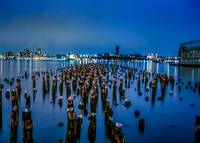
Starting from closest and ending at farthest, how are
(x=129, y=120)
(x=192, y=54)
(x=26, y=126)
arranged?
(x=26, y=126)
(x=129, y=120)
(x=192, y=54)

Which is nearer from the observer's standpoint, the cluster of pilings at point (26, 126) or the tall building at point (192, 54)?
the cluster of pilings at point (26, 126)

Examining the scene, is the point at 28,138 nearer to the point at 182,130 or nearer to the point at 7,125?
the point at 7,125

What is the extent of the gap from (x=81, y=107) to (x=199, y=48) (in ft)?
227

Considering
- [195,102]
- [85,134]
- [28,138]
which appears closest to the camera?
[28,138]

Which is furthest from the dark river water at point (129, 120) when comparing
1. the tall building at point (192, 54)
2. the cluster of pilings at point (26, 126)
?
the tall building at point (192, 54)

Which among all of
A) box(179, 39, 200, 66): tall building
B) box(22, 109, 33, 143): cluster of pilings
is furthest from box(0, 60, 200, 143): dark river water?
box(179, 39, 200, 66): tall building

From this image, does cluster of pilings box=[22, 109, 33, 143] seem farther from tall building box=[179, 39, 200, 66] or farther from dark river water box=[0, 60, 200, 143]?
tall building box=[179, 39, 200, 66]

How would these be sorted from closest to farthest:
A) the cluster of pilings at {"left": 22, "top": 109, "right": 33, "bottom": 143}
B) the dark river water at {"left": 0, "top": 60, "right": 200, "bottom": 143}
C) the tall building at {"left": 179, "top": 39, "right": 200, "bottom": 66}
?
the cluster of pilings at {"left": 22, "top": 109, "right": 33, "bottom": 143}
the dark river water at {"left": 0, "top": 60, "right": 200, "bottom": 143}
the tall building at {"left": 179, "top": 39, "right": 200, "bottom": 66}

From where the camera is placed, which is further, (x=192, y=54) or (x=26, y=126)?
(x=192, y=54)

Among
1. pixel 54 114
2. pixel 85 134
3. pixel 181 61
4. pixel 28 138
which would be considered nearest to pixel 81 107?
pixel 54 114

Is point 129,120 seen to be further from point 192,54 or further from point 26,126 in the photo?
point 192,54

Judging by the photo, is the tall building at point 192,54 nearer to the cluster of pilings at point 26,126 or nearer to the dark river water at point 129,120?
the dark river water at point 129,120

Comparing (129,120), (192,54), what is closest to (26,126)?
(129,120)

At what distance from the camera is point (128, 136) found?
10672 mm
